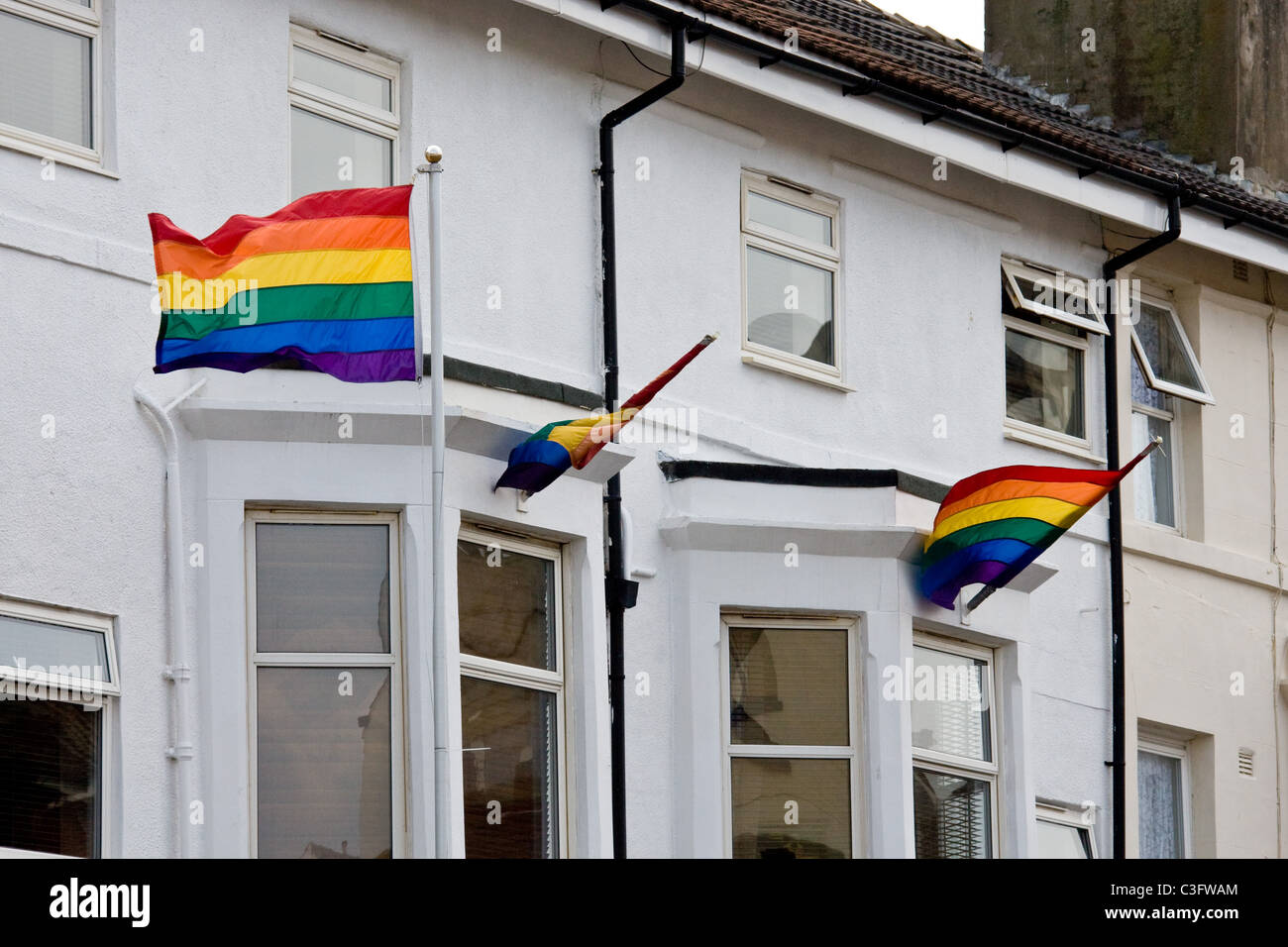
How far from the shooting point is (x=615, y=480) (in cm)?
1514

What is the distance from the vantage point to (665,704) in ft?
49.9

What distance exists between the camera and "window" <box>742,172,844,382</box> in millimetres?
16406

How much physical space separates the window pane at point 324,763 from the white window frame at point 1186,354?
679cm

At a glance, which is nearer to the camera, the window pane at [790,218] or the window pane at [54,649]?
the window pane at [54,649]

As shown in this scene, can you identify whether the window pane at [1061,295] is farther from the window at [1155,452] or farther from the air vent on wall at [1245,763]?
the air vent on wall at [1245,763]

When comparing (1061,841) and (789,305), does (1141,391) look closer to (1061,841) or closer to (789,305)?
(1061,841)

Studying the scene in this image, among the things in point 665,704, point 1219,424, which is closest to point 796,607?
point 665,704

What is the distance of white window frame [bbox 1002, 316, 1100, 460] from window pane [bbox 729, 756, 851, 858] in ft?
9.91

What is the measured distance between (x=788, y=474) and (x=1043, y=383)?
2997 mm

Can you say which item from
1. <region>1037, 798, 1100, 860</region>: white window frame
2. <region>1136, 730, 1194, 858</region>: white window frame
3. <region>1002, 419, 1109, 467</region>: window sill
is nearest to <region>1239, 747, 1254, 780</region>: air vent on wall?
<region>1136, 730, 1194, 858</region>: white window frame

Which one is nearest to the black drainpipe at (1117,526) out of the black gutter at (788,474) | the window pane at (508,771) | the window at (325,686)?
the black gutter at (788,474)

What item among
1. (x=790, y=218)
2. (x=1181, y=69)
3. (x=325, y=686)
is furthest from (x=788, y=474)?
(x=1181, y=69)

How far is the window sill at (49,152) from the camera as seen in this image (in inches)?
A: 515

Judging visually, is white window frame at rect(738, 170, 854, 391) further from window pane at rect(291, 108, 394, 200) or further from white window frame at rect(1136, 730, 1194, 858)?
white window frame at rect(1136, 730, 1194, 858)
